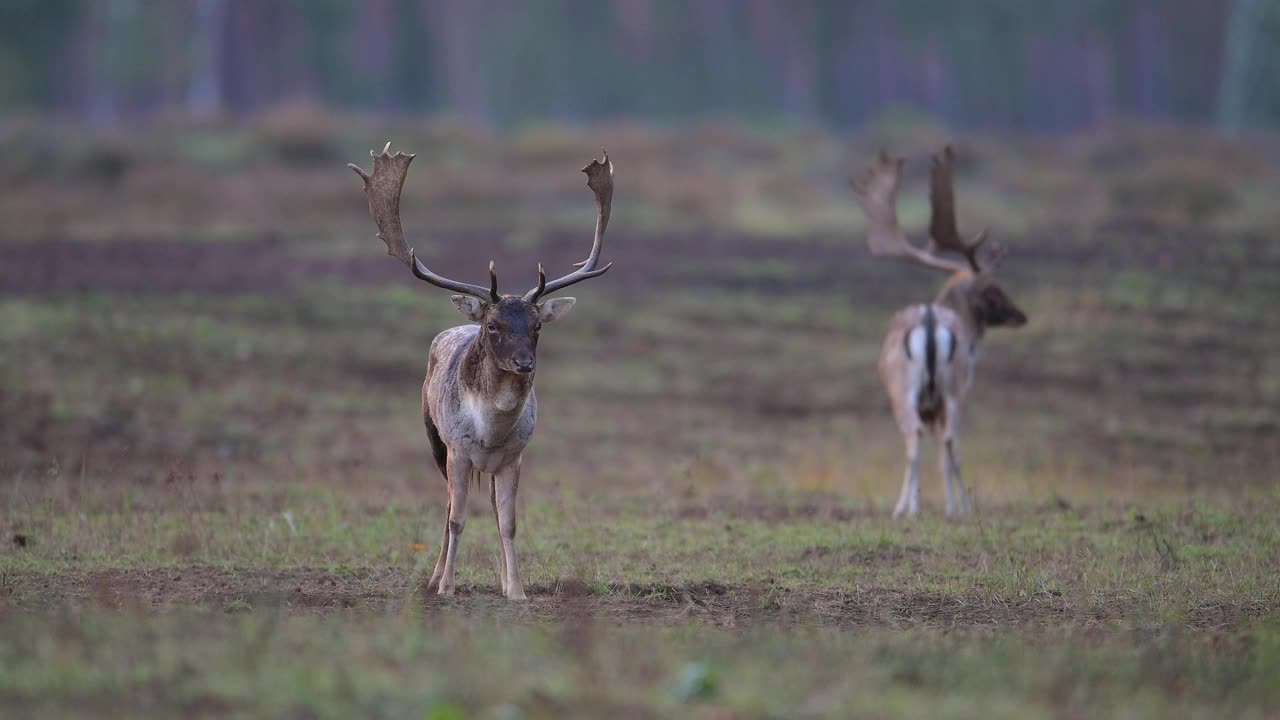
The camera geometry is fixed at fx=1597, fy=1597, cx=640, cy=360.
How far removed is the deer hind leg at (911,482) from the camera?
14.2 metres

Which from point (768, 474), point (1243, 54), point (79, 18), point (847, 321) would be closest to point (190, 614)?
point (768, 474)

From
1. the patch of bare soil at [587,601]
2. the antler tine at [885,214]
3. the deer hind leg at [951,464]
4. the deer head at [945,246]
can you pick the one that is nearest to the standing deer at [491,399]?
the patch of bare soil at [587,601]

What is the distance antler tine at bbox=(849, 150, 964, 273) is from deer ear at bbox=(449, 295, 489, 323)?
7387 mm

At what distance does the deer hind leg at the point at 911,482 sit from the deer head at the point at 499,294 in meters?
4.51

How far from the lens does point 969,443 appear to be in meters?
17.8

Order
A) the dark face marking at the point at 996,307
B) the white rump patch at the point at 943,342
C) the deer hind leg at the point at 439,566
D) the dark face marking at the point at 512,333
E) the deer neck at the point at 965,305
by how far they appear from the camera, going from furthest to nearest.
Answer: the dark face marking at the point at 996,307 → the deer neck at the point at 965,305 → the white rump patch at the point at 943,342 → the deer hind leg at the point at 439,566 → the dark face marking at the point at 512,333

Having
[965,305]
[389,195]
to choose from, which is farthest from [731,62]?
[389,195]

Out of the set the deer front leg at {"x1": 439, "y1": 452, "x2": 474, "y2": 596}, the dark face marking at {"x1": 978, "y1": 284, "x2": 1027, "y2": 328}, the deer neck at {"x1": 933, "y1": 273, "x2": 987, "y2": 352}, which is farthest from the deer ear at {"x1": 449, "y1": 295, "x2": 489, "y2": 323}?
the dark face marking at {"x1": 978, "y1": 284, "x2": 1027, "y2": 328}

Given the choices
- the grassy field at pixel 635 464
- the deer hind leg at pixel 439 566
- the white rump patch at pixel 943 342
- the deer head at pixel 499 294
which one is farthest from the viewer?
the white rump patch at pixel 943 342

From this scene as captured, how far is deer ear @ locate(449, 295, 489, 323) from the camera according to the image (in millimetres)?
10062

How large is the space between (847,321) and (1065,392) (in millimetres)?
4457

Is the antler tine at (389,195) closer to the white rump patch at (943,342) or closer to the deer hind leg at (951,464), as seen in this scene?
the white rump patch at (943,342)

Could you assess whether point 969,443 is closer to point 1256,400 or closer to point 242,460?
point 1256,400

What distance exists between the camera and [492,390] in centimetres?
991
